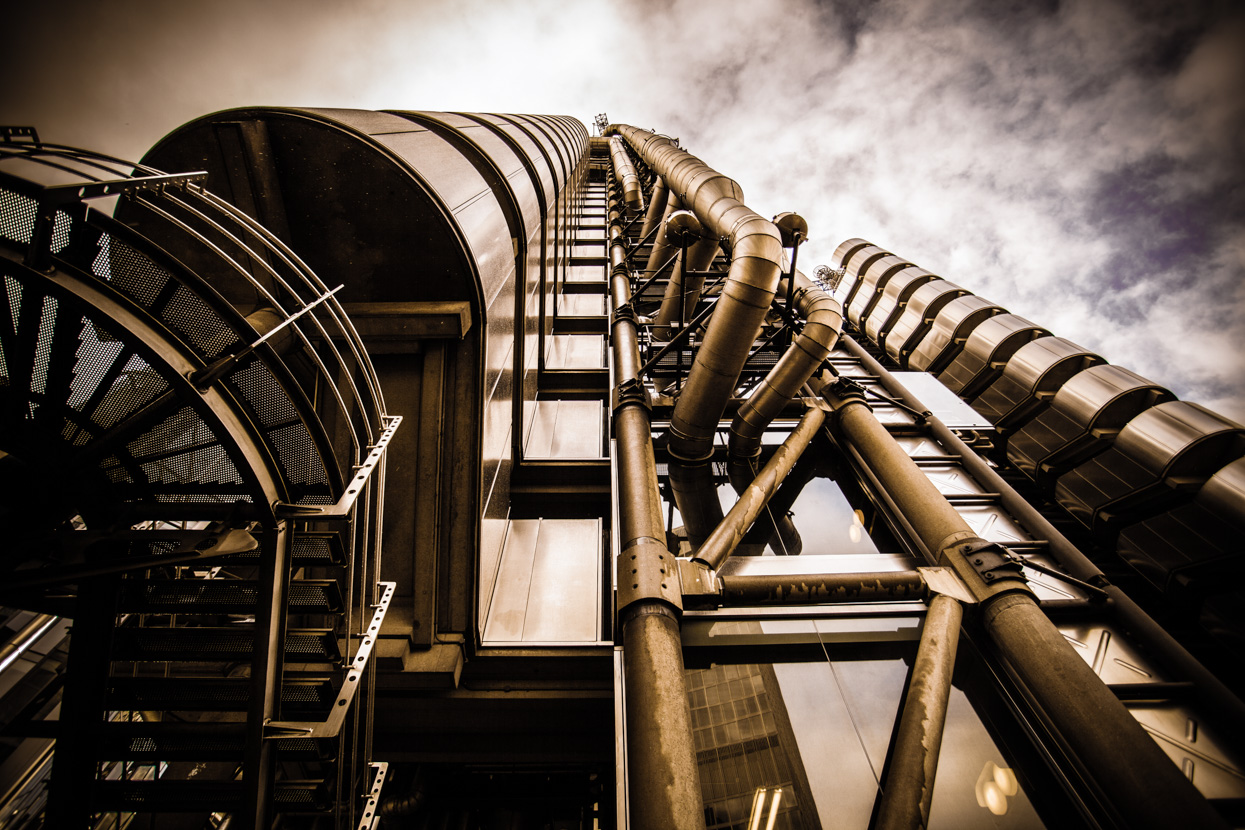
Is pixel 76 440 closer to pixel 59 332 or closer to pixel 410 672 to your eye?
pixel 59 332

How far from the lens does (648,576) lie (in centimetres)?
402

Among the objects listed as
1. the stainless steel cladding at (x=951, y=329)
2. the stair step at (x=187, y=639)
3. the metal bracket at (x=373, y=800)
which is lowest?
the metal bracket at (x=373, y=800)

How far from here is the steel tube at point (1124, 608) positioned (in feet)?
14.3

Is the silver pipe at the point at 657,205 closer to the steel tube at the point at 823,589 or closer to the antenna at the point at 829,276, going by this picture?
the antenna at the point at 829,276

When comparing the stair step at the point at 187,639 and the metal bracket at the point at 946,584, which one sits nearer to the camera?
the stair step at the point at 187,639

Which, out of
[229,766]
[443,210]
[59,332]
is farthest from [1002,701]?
[229,766]

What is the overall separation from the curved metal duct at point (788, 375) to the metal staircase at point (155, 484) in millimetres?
5371

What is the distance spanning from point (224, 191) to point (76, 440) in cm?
253

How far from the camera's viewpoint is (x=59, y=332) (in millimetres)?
2479

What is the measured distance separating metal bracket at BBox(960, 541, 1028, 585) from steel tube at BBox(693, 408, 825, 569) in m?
1.97

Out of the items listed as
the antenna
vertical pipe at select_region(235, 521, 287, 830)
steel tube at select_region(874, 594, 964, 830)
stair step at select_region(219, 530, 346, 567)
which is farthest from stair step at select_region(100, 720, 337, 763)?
the antenna

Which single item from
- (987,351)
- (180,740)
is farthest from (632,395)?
(987,351)

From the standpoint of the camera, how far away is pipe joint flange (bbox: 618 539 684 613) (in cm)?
389

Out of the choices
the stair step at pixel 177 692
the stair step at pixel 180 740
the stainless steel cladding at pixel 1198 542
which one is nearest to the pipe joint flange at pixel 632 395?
the stair step at pixel 177 692
